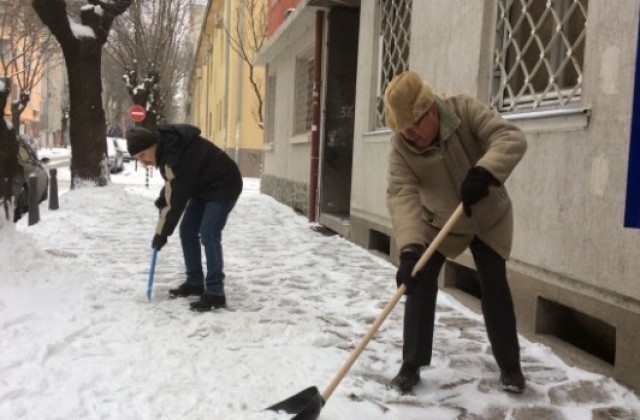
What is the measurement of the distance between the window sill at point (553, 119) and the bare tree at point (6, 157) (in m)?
4.13

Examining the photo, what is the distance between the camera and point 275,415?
9.85ft

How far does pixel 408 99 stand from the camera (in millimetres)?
2988

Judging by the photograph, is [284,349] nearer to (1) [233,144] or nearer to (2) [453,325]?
(2) [453,325]

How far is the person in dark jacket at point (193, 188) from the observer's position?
4559 mm

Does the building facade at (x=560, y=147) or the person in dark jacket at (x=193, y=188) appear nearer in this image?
the building facade at (x=560, y=147)

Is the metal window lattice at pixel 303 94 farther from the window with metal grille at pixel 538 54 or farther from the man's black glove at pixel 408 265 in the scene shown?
the man's black glove at pixel 408 265

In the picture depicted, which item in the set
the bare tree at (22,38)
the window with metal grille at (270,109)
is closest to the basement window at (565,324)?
the window with metal grille at (270,109)

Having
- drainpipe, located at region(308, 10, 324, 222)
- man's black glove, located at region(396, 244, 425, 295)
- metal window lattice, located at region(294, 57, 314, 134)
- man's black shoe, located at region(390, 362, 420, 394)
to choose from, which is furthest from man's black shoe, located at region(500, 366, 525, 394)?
metal window lattice, located at region(294, 57, 314, 134)

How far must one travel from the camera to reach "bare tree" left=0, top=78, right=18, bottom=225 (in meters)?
5.52

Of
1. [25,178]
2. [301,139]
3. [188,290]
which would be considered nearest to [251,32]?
[301,139]

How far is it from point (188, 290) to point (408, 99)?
2.86 m

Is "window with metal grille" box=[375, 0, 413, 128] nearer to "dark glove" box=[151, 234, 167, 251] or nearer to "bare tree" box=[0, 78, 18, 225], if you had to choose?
"dark glove" box=[151, 234, 167, 251]

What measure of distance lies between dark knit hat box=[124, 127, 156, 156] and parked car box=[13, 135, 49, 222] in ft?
18.8

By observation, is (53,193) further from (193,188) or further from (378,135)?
(193,188)
